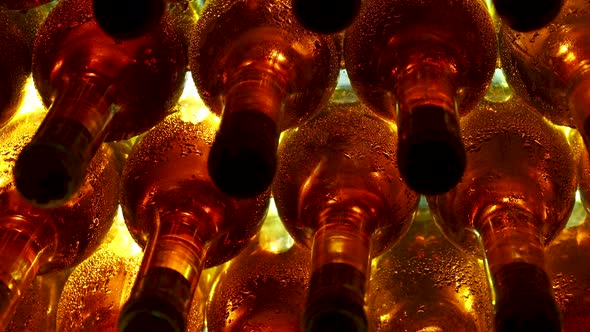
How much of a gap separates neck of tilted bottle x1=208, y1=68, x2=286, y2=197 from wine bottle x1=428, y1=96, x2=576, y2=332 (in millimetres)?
232

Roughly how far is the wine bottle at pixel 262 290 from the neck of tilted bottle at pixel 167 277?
142 mm

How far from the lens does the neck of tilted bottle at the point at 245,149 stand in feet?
2.34

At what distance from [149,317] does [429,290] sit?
1.32 ft

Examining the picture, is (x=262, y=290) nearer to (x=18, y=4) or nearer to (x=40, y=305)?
(x=40, y=305)

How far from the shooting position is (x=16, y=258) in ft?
2.80

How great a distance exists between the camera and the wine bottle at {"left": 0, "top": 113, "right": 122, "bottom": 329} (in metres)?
0.85

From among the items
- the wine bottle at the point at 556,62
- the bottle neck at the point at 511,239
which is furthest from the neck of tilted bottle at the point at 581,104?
the bottle neck at the point at 511,239

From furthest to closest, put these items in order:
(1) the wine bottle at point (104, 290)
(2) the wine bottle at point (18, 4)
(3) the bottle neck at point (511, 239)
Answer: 1. (1) the wine bottle at point (104, 290)
2. (2) the wine bottle at point (18, 4)
3. (3) the bottle neck at point (511, 239)

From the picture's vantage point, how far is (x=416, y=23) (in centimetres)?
85

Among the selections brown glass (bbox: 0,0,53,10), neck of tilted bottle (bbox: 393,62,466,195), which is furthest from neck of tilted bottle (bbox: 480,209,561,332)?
brown glass (bbox: 0,0,53,10)

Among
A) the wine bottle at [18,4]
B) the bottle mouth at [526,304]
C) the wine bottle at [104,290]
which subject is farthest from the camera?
the wine bottle at [104,290]

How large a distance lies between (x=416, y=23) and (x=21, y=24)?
0.45 metres

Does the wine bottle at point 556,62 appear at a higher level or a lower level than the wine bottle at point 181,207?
higher

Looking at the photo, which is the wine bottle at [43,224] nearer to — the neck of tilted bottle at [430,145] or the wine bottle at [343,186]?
the wine bottle at [343,186]
